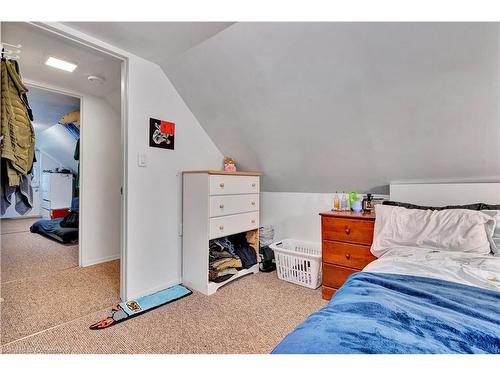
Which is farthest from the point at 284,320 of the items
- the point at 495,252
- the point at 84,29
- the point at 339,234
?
the point at 84,29

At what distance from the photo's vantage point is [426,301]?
34.4 inches

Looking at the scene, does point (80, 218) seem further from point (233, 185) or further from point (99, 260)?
point (233, 185)

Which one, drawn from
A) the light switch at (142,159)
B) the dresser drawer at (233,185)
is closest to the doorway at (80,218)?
the light switch at (142,159)

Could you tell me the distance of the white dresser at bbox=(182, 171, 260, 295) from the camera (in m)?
2.17

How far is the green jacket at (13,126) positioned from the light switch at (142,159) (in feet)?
2.27

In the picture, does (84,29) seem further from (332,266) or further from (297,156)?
(332,266)

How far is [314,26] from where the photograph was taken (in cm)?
150

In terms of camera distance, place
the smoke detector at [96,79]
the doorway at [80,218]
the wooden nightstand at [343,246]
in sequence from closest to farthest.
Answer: the doorway at [80,218] < the wooden nightstand at [343,246] < the smoke detector at [96,79]

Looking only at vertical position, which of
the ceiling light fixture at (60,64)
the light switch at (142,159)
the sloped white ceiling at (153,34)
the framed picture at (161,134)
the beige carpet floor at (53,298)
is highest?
the ceiling light fixture at (60,64)

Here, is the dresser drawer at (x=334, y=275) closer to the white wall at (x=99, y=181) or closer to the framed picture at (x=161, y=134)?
the framed picture at (x=161, y=134)

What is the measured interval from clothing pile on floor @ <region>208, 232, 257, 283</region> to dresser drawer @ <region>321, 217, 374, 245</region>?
86cm

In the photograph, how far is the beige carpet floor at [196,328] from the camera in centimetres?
145

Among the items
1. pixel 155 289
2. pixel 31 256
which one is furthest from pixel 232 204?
pixel 31 256
